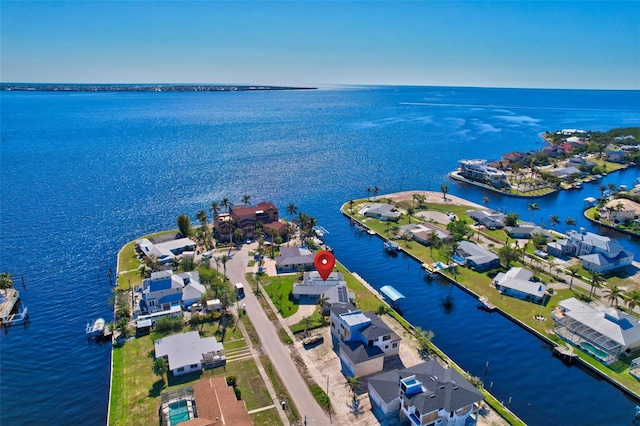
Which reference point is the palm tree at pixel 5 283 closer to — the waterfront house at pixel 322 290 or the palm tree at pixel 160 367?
the palm tree at pixel 160 367

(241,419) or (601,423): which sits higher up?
(241,419)

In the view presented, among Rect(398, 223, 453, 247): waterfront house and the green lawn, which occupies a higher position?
Rect(398, 223, 453, 247): waterfront house

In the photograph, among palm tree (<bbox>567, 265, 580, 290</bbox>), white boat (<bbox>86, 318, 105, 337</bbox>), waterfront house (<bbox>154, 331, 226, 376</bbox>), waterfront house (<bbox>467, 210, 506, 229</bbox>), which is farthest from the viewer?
waterfront house (<bbox>467, 210, 506, 229</bbox>)

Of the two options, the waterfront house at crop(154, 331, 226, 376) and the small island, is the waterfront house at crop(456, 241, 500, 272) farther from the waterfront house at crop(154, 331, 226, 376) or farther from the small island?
the small island

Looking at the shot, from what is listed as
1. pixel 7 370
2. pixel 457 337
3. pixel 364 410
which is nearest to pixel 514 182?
pixel 457 337

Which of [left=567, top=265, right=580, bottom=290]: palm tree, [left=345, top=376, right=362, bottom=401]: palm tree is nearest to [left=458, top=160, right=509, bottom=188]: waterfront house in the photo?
[left=567, top=265, right=580, bottom=290]: palm tree

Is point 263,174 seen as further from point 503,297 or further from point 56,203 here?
point 503,297

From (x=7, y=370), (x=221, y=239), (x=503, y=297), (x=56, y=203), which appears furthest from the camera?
(x=56, y=203)

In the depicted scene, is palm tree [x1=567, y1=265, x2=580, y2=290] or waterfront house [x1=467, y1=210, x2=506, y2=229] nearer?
palm tree [x1=567, y1=265, x2=580, y2=290]
